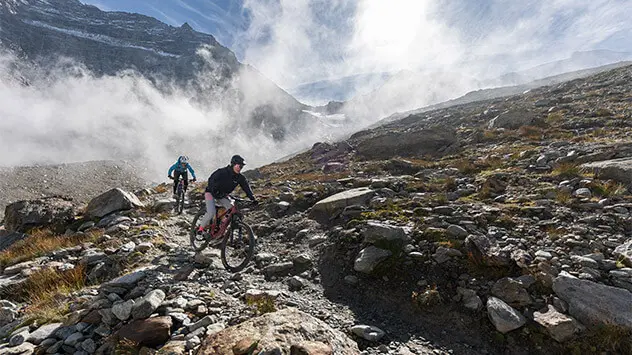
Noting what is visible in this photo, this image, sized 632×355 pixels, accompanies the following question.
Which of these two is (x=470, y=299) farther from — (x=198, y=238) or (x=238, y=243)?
(x=198, y=238)

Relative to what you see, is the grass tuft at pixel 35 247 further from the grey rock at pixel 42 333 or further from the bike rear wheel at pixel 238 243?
the grey rock at pixel 42 333

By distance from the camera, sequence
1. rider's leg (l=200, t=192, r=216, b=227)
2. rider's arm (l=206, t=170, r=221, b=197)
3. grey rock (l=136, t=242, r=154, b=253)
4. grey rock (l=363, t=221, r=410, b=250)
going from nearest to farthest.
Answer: grey rock (l=363, t=221, r=410, b=250) → grey rock (l=136, t=242, r=154, b=253) → rider's arm (l=206, t=170, r=221, b=197) → rider's leg (l=200, t=192, r=216, b=227)

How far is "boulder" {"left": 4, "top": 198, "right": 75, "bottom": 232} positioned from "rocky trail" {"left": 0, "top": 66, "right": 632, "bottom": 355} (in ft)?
5.54

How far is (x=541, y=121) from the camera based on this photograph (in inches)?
1018

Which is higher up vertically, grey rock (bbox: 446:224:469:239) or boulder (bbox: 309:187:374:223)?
boulder (bbox: 309:187:374:223)

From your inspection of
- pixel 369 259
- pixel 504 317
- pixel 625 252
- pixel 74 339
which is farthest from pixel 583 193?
pixel 74 339

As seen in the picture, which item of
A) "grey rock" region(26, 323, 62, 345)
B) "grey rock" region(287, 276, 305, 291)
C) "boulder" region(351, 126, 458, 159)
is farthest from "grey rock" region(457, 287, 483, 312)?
"boulder" region(351, 126, 458, 159)

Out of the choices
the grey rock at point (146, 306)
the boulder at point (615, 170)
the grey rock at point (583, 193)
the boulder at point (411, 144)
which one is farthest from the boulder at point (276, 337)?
the boulder at point (411, 144)

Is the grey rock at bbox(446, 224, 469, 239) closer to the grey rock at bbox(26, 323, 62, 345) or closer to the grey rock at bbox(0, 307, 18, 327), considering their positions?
the grey rock at bbox(26, 323, 62, 345)

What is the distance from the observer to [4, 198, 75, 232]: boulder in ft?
50.4

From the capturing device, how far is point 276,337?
440 centimetres

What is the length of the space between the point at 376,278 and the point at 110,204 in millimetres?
15037

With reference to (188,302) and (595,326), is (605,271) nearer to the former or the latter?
(595,326)

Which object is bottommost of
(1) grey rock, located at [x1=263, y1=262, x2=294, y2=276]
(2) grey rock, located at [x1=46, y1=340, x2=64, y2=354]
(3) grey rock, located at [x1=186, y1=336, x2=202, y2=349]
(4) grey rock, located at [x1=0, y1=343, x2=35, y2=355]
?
(1) grey rock, located at [x1=263, y1=262, x2=294, y2=276]
